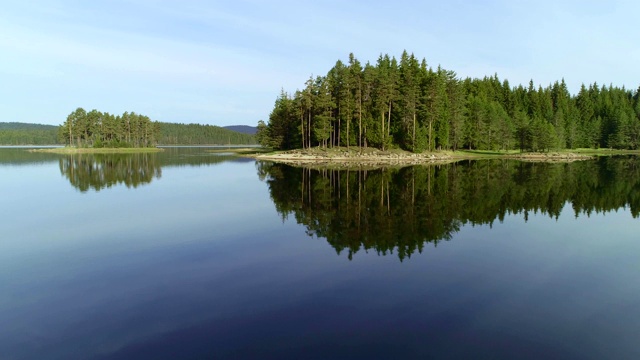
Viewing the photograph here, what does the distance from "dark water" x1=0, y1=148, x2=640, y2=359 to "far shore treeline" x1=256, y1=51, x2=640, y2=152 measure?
208 feet

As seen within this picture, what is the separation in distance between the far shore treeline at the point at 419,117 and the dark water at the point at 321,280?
6331 cm

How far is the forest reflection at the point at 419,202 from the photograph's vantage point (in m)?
22.6

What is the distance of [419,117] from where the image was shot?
96312 millimetres

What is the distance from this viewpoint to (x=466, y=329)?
37.3ft

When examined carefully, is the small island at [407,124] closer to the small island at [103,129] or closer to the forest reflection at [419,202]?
the forest reflection at [419,202]

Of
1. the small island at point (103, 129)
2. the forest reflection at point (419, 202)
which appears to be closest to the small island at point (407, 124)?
the forest reflection at point (419, 202)

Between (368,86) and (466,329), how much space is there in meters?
86.5

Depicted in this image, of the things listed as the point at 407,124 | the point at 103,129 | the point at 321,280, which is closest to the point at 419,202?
the point at 321,280

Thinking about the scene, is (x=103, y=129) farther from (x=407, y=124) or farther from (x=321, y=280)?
(x=321, y=280)

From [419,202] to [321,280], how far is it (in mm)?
19662

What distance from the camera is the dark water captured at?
10719 mm

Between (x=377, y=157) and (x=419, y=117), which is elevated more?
(x=419, y=117)

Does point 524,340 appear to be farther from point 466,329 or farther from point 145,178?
point 145,178

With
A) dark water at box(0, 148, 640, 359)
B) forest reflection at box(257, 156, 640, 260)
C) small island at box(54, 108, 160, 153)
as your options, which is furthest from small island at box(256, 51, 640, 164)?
small island at box(54, 108, 160, 153)
